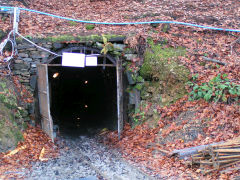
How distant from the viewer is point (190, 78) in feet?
29.6

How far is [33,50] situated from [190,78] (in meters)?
6.00

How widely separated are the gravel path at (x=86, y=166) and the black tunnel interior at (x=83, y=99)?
10.4ft

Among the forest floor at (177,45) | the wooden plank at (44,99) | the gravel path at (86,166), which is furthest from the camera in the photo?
the wooden plank at (44,99)

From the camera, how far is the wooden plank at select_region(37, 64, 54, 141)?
945 cm

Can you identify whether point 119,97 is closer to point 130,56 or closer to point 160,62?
point 130,56

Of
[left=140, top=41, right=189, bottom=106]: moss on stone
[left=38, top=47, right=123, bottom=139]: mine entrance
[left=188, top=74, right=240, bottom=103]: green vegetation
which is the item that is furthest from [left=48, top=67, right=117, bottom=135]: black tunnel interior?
[left=188, top=74, right=240, bottom=103]: green vegetation

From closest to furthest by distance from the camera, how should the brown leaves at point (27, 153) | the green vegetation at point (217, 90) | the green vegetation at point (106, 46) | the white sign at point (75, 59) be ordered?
the brown leaves at point (27, 153) < the green vegetation at point (217, 90) < the white sign at point (75, 59) < the green vegetation at point (106, 46)

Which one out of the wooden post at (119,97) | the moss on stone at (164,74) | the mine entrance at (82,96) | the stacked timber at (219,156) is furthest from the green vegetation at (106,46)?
the stacked timber at (219,156)

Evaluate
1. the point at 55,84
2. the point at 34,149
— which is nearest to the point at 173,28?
the point at 34,149

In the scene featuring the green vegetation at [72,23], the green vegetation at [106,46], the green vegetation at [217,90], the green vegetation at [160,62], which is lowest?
the green vegetation at [217,90]

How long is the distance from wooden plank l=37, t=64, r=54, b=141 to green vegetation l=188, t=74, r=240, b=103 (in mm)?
5177

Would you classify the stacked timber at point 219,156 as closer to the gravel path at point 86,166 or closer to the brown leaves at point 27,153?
the gravel path at point 86,166

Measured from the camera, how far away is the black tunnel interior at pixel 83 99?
13547 millimetres

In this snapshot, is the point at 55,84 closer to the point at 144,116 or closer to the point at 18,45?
the point at 18,45
